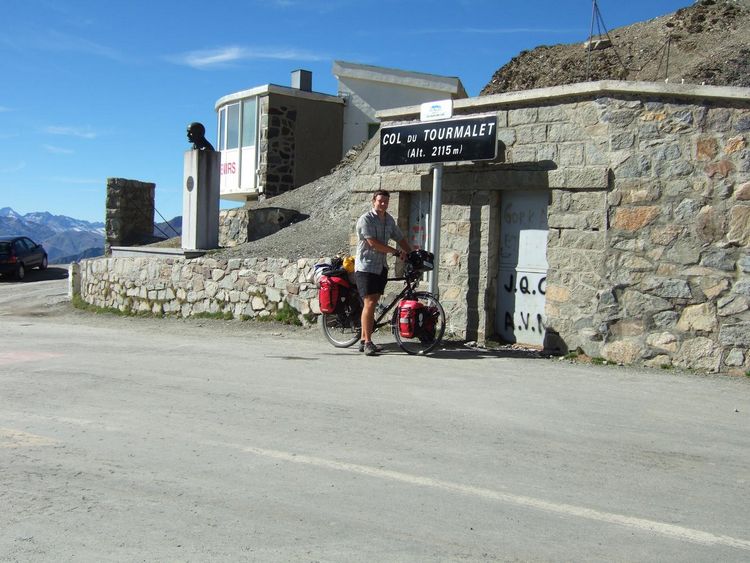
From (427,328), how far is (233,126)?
67.5 feet

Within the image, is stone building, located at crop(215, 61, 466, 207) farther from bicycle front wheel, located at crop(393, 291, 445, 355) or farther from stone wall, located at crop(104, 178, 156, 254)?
bicycle front wheel, located at crop(393, 291, 445, 355)

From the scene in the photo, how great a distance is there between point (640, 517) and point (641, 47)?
1087 inches

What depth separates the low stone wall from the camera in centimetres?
1238

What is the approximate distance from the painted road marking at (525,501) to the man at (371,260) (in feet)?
13.7

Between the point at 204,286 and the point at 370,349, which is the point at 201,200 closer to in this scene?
the point at 204,286

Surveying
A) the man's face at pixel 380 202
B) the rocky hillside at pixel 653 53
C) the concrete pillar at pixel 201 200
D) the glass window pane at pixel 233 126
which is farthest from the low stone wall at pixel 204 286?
the rocky hillside at pixel 653 53

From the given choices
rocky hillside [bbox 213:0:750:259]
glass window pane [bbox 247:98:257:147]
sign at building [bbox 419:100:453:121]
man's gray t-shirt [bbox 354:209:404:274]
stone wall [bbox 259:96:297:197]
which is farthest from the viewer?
glass window pane [bbox 247:98:257:147]

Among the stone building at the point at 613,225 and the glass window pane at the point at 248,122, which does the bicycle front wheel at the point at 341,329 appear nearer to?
the stone building at the point at 613,225

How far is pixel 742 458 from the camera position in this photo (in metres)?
5.20

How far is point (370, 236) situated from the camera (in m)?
9.11

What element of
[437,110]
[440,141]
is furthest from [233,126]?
[440,141]

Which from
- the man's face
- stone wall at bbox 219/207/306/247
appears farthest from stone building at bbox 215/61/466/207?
the man's face

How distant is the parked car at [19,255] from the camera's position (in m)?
28.1

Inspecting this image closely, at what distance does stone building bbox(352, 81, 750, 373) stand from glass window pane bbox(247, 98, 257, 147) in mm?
17488
